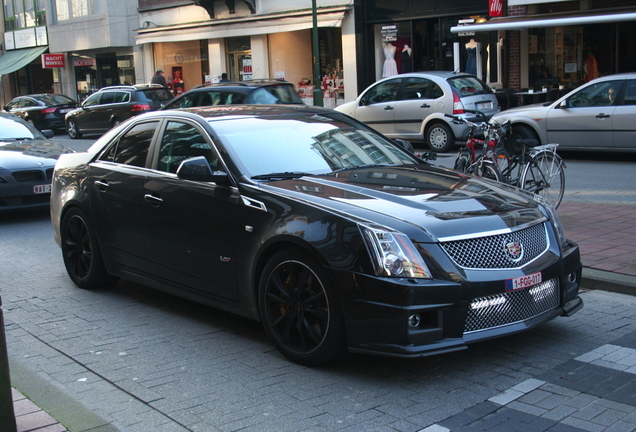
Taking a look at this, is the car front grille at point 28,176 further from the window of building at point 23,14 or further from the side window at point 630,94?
the window of building at point 23,14

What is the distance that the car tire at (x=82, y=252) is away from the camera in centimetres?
684

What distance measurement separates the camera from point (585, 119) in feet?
47.0

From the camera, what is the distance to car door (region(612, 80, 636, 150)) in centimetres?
1376

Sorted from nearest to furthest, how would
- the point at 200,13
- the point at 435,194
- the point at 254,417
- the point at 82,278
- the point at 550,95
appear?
the point at 254,417 → the point at 435,194 → the point at 82,278 → the point at 550,95 → the point at 200,13

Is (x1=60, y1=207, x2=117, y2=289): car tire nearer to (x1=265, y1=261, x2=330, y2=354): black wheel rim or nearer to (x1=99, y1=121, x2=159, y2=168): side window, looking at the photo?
(x1=99, y1=121, x2=159, y2=168): side window

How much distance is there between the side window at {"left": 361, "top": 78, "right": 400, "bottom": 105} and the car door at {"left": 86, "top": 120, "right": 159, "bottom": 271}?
11802 millimetres

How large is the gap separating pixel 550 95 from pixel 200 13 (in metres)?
15.6

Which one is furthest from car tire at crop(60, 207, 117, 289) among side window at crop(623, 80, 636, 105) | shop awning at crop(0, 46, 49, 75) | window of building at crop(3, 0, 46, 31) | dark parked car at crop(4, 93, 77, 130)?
window of building at crop(3, 0, 46, 31)

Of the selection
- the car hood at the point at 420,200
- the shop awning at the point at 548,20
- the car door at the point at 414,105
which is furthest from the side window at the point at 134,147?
the shop awning at the point at 548,20

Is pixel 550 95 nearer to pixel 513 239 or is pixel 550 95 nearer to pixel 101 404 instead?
pixel 513 239

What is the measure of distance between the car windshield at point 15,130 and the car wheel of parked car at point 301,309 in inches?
348

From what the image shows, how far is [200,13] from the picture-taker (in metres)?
30.8

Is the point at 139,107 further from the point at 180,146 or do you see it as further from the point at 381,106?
the point at 180,146

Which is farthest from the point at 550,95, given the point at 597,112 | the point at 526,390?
the point at 526,390
